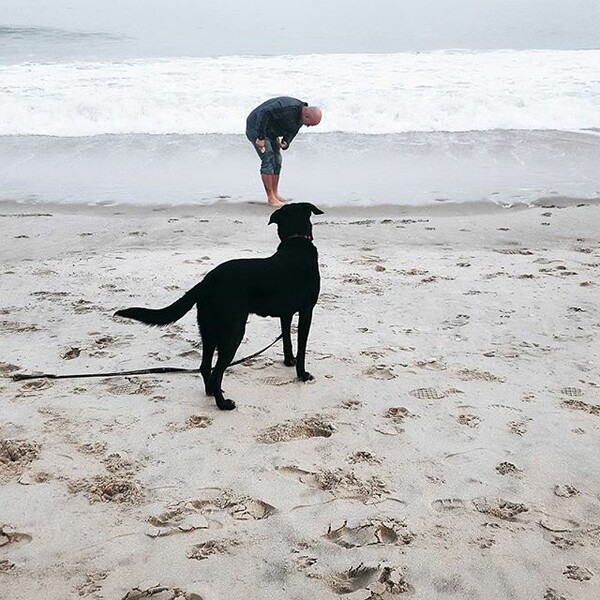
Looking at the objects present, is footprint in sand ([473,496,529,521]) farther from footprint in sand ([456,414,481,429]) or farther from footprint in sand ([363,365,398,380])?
footprint in sand ([363,365,398,380])

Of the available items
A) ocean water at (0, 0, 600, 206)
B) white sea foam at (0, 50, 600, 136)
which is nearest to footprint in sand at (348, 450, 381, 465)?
ocean water at (0, 0, 600, 206)

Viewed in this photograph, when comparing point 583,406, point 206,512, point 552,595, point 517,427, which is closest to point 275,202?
point 583,406

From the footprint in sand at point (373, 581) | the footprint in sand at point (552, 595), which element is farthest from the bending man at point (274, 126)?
the footprint in sand at point (552, 595)

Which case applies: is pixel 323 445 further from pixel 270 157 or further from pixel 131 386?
pixel 270 157

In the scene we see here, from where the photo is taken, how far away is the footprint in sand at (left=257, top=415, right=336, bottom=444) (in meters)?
3.00

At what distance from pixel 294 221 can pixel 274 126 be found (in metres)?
4.71

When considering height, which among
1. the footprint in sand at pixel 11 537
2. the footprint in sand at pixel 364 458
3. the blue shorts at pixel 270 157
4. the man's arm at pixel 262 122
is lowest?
the footprint in sand at pixel 11 537

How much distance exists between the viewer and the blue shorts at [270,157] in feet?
26.1

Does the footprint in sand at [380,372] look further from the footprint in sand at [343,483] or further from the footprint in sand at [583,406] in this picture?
the footprint in sand at [343,483]

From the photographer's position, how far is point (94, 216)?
25.0 ft

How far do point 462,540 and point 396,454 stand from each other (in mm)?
583

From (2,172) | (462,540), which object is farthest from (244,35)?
(462,540)

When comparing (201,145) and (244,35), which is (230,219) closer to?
(201,145)

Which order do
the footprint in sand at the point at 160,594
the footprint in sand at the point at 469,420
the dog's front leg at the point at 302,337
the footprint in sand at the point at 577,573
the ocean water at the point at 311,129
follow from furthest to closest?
1. the ocean water at the point at 311,129
2. the dog's front leg at the point at 302,337
3. the footprint in sand at the point at 469,420
4. the footprint in sand at the point at 577,573
5. the footprint in sand at the point at 160,594
